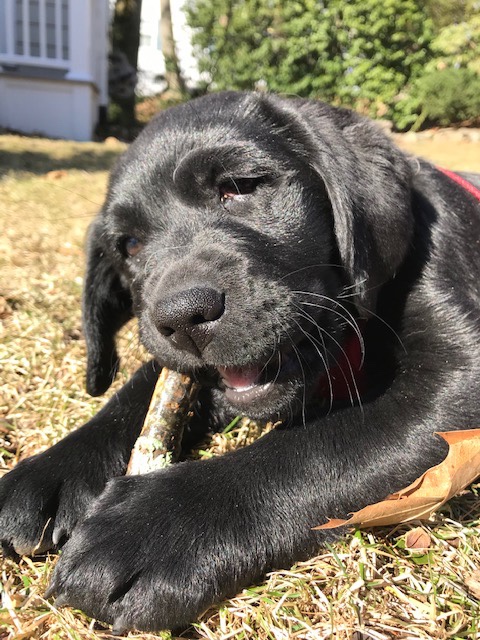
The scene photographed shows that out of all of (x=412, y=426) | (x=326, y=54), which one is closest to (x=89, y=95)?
(x=326, y=54)

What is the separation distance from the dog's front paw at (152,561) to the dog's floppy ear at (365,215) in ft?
2.64

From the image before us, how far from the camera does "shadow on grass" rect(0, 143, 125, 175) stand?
816 centimetres

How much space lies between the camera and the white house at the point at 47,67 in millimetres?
12000

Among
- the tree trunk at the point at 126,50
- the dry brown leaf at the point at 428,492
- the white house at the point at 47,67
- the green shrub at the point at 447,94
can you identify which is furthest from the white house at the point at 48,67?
the dry brown leaf at the point at 428,492

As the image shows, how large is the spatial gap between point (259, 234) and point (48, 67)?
11.7m

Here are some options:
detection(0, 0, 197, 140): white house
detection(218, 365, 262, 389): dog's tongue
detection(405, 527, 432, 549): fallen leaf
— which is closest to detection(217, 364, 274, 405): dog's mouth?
detection(218, 365, 262, 389): dog's tongue

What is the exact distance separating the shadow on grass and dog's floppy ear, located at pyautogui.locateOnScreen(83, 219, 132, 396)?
5.65m

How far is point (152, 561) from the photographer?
1443 millimetres

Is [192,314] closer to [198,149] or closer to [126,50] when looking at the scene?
[198,149]

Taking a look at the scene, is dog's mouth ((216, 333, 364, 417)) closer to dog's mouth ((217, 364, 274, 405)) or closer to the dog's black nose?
dog's mouth ((217, 364, 274, 405))

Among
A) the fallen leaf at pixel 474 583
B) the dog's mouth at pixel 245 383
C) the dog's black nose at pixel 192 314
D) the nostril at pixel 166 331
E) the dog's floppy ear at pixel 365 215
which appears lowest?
the fallen leaf at pixel 474 583

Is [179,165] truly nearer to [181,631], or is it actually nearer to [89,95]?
[181,631]

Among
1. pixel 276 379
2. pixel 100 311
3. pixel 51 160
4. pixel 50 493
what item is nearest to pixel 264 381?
pixel 276 379

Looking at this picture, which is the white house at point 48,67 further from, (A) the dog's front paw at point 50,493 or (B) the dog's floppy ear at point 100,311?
(A) the dog's front paw at point 50,493
